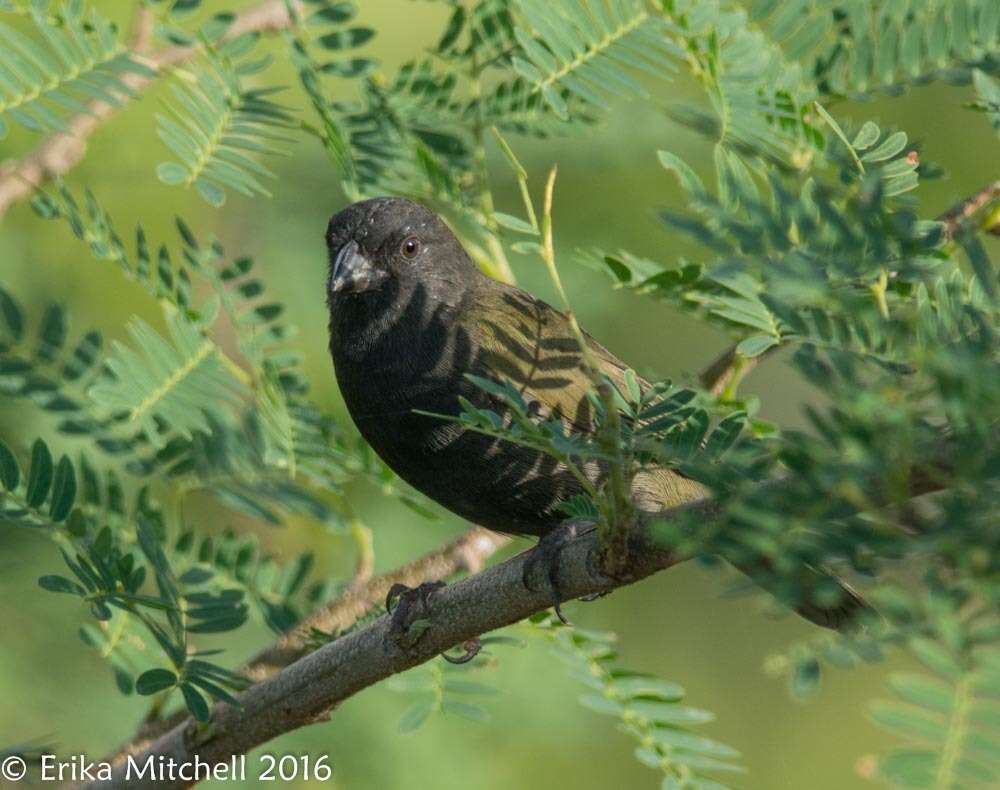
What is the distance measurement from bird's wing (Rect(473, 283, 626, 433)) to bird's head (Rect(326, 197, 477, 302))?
23 centimetres

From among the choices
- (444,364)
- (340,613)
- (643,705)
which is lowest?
(643,705)

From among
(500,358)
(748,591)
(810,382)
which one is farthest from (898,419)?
(500,358)

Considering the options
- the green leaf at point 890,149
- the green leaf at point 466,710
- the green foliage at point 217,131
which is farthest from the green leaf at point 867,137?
the green leaf at point 466,710

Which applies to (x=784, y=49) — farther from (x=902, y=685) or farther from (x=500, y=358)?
(x=902, y=685)

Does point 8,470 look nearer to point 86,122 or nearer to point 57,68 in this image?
point 57,68

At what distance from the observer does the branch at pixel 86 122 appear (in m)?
3.86

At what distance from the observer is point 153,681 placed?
291cm

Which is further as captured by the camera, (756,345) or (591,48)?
(591,48)

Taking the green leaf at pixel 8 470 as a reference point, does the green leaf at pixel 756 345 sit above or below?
above

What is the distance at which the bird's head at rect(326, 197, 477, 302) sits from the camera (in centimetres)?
428

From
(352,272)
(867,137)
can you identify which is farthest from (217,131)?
(867,137)

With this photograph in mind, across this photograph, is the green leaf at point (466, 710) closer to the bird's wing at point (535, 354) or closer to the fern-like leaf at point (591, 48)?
the bird's wing at point (535, 354)

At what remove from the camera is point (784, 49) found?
3.64m

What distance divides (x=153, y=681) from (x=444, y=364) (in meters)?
1.33
